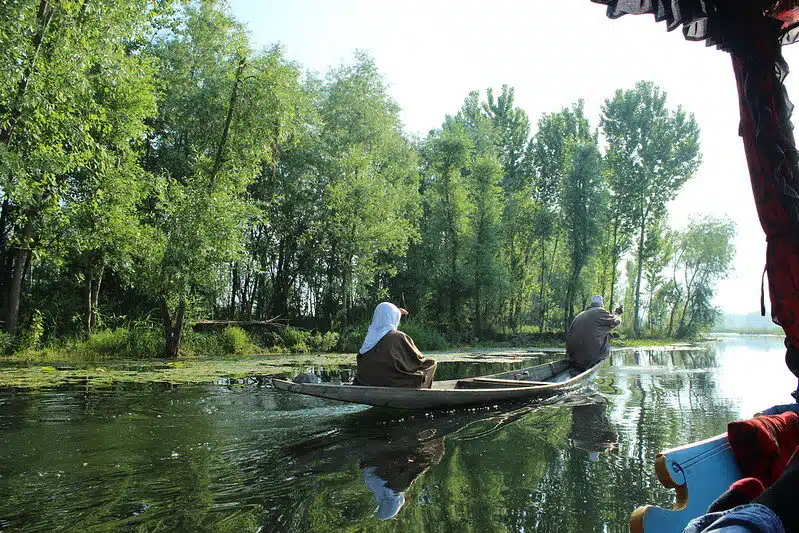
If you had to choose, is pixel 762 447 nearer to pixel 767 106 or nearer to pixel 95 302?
pixel 767 106

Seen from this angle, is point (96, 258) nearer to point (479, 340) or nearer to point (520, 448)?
point (520, 448)

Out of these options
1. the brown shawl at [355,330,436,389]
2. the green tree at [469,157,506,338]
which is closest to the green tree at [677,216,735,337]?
the green tree at [469,157,506,338]

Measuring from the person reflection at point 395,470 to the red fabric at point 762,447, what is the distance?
269cm

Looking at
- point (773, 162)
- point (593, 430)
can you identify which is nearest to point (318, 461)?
point (593, 430)

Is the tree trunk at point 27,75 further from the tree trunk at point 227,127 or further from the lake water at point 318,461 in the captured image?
the lake water at point 318,461

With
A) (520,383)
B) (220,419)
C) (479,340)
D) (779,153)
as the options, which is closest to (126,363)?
(220,419)

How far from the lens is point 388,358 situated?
8141 mm

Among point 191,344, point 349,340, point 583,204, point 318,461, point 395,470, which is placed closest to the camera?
point 395,470

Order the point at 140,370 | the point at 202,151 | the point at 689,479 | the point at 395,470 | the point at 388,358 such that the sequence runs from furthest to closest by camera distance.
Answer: the point at 202,151, the point at 140,370, the point at 388,358, the point at 395,470, the point at 689,479

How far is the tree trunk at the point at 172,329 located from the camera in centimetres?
1623

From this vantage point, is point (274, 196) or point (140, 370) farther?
point (274, 196)

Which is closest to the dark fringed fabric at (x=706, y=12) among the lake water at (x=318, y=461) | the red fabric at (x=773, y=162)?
the red fabric at (x=773, y=162)

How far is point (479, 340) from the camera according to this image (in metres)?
29.7

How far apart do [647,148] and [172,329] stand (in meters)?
30.3
